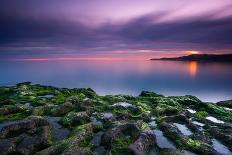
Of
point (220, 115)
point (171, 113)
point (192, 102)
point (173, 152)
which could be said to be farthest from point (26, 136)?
point (192, 102)

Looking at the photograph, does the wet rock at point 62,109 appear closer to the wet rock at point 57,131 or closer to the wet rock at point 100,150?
the wet rock at point 57,131

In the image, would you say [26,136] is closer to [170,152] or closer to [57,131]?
[57,131]

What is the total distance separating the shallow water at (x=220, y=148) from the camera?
66.9 ft

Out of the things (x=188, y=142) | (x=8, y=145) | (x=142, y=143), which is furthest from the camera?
(x=188, y=142)

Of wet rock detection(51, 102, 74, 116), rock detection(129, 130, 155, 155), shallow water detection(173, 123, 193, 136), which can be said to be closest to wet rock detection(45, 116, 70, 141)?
wet rock detection(51, 102, 74, 116)

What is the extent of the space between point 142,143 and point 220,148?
26.3ft

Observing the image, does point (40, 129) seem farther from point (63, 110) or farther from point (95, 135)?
point (63, 110)

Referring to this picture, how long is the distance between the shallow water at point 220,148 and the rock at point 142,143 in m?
6.29

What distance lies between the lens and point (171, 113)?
105 feet

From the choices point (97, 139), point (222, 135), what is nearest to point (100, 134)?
point (97, 139)

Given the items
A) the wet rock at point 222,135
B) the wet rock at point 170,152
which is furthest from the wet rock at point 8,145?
the wet rock at point 222,135

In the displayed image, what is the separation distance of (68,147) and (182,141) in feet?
35.9

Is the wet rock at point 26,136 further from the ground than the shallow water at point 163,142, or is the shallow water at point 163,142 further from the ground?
the wet rock at point 26,136

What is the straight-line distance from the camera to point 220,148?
69.2 feet
